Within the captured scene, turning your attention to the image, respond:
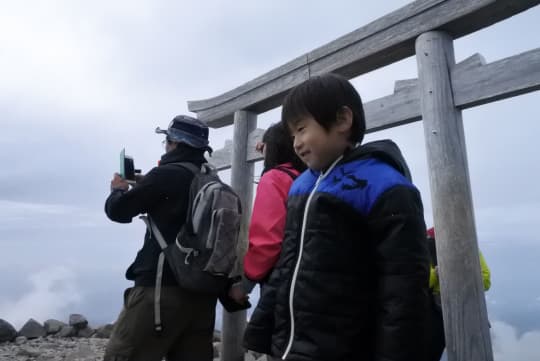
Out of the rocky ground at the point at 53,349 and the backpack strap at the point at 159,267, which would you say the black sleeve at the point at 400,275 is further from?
the rocky ground at the point at 53,349

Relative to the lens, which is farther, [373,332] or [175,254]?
[175,254]

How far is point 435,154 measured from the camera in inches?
103

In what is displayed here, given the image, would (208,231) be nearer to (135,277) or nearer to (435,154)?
(135,277)

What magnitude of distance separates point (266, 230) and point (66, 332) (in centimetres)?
646

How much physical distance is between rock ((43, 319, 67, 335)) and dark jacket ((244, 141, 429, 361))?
6822 mm

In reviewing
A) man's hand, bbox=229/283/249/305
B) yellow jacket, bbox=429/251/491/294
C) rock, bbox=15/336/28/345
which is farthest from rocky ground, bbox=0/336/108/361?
yellow jacket, bbox=429/251/491/294

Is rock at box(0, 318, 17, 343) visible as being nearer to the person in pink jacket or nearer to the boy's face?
the person in pink jacket

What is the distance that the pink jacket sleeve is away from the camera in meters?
1.83

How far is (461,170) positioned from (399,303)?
5.68 feet

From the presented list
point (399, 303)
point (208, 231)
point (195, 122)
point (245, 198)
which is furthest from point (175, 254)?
point (245, 198)

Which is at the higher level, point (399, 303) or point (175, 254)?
point (175, 254)

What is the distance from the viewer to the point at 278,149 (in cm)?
231

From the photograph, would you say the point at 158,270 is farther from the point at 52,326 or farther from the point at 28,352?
the point at 52,326

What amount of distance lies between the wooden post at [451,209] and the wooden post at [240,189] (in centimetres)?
194
